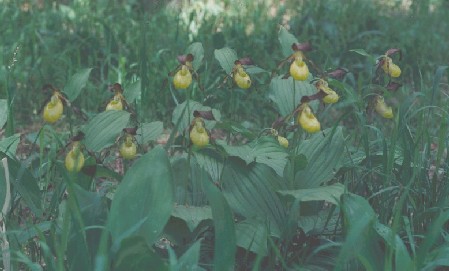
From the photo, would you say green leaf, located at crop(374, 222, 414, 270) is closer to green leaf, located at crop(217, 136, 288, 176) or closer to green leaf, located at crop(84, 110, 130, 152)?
green leaf, located at crop(217, 136, 288, 176)

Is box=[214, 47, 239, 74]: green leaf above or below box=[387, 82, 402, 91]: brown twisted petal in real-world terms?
above

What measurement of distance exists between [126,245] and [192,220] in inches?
12.7

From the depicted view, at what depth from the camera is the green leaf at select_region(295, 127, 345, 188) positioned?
232cm

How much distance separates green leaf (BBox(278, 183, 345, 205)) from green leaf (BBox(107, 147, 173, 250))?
34cm

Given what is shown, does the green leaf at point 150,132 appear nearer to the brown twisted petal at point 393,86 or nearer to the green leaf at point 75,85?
the green leaf at point 75,85

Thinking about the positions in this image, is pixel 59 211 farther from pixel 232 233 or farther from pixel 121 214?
pixel 232 233

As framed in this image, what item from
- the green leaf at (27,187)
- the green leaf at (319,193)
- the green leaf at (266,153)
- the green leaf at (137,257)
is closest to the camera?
the green leaf at (137,257)

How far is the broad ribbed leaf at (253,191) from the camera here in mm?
2240

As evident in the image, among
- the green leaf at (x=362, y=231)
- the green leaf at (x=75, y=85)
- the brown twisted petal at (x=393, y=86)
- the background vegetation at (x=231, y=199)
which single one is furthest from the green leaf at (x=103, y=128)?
the brown twisted petal at (x=393, y=86)

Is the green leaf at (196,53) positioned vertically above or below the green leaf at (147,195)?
above

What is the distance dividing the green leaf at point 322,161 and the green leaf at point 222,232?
449mm

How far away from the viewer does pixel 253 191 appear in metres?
2.24

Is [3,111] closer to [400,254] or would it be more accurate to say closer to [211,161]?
[211,161]

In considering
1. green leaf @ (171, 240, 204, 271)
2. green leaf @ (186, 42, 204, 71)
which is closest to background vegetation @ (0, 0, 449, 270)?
green leaf @ (171, 240, 204, 271)
